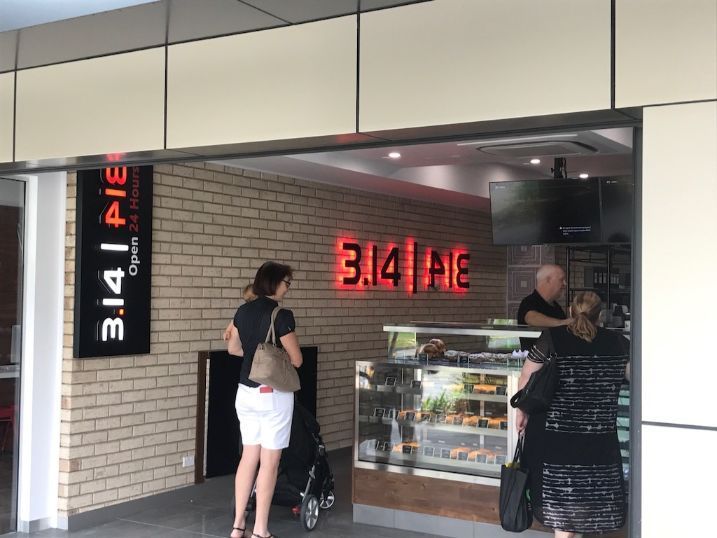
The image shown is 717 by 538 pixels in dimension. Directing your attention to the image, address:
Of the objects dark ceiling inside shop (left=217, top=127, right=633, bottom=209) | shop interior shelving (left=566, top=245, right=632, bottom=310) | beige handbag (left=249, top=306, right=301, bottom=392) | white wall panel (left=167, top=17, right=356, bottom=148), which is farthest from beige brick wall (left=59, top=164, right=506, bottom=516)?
white wall panel (left=167, top=17, right=356, bottom=148)

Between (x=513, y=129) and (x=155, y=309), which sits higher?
(x=513, y=129)

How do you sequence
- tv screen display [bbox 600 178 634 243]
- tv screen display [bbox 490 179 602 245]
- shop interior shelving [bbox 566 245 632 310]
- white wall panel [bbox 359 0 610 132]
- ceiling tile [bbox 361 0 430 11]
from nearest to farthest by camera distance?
1. white wall panel [bbox 359 0 610 132]
2. ceiling tile [bbox 361 0 430 11]
3. tv screen display [bbox 600 178 634 243]
4. tv screen display [bbox 490 179 602 245]
5. shop interior shelving [bbox 566 245 632 310]

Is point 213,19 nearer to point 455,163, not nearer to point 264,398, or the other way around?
point 264,398

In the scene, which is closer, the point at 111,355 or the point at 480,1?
the point at 480,1

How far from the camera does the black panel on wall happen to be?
678 centimetres

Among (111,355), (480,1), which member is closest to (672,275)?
(480,1)

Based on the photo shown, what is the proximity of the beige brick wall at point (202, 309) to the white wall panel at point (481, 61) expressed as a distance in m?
3.00

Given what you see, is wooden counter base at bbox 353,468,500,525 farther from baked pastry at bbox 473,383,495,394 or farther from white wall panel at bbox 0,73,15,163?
white wall panel at bbox 0,73,15,163

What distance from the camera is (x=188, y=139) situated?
13.6 feet

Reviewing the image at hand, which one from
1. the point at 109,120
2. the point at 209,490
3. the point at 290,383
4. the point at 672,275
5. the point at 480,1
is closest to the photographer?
the point at 672,275

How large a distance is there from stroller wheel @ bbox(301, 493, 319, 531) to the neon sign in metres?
2.86

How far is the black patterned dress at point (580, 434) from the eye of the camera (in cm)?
434

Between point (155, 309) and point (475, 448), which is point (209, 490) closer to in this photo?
point (155, 309)

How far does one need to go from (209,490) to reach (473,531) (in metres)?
2.28
